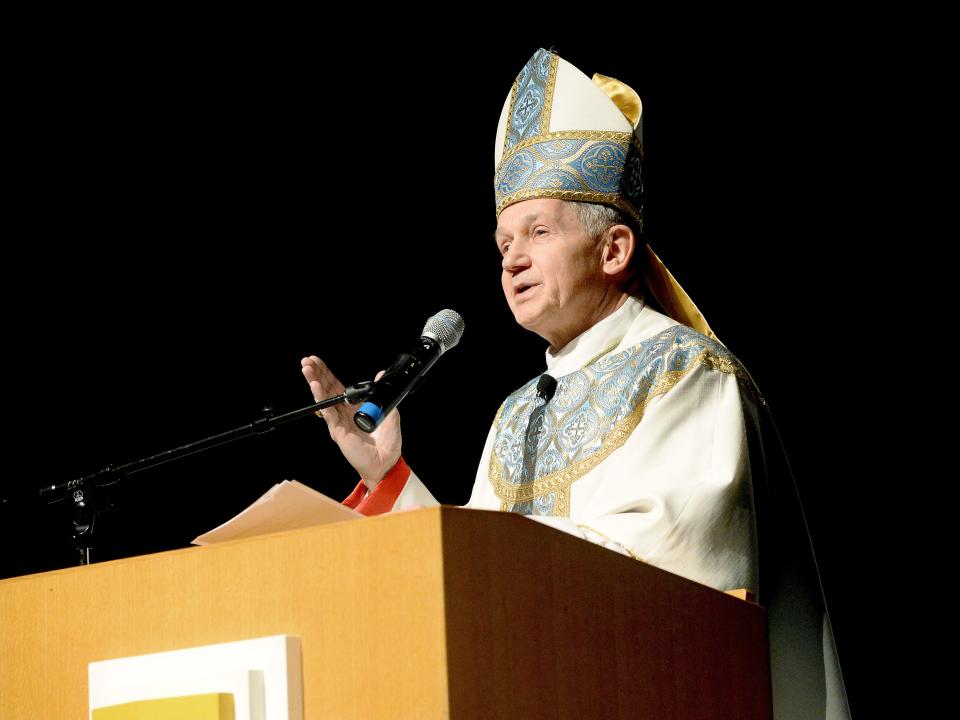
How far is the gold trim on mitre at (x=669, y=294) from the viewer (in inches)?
116

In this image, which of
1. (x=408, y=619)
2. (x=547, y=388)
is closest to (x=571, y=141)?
(x=547, y=388)

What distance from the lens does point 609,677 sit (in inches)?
68.4

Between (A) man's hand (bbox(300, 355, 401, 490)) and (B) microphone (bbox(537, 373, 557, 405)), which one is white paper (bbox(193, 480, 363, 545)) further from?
(B) microphone (bbox(537, 373, 557, 405))

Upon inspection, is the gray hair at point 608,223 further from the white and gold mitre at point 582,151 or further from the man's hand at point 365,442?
the man's hand at point 365,442

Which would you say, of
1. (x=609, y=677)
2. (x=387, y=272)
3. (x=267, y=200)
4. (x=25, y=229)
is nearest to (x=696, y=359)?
(x=609, y=677)

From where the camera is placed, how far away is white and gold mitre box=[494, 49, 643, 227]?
2.96m

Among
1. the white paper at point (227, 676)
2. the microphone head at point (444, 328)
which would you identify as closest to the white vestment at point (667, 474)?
the microphone head at point (444, 328)

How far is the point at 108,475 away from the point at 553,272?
3.59 feet

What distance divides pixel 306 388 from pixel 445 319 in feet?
5.81

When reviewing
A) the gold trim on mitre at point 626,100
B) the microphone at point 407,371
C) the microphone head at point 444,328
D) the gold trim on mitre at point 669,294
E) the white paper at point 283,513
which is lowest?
the white paper at point 283,513

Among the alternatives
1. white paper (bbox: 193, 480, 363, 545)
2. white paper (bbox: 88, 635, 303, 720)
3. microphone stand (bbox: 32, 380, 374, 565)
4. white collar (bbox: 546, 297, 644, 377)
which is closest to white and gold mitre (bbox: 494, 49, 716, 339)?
white collar (bbox: 546, 297, 644, 377)

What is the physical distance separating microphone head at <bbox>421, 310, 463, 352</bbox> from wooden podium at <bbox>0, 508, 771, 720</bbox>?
0.67m

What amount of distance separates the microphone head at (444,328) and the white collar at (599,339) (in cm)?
50

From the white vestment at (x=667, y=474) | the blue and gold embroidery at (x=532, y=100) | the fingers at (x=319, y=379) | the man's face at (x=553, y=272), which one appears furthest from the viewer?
the blue and gold embroidery at (x=532, y=100)
